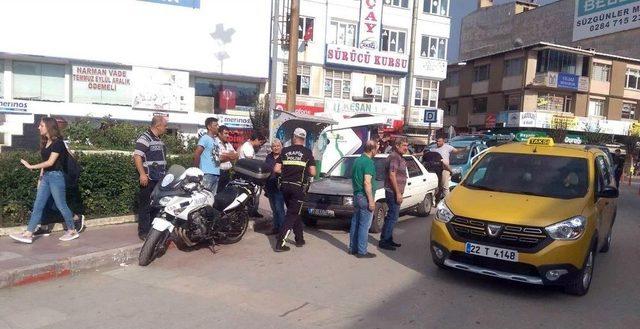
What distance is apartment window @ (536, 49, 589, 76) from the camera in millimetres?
41219

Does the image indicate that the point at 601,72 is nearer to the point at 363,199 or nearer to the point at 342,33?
the point at 342,33

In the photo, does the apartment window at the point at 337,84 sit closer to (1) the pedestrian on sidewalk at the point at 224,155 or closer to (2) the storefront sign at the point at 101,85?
(2) the storefront sign at the point at 101,85

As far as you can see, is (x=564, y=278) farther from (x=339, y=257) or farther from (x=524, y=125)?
(x=524, y=125)

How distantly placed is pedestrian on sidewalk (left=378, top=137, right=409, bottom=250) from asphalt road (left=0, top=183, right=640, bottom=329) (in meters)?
0.54

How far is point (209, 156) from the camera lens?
322 inches

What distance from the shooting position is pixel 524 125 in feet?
133

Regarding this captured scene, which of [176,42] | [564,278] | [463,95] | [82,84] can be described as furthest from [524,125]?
[564,278]

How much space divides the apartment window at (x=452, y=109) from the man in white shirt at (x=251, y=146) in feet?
137

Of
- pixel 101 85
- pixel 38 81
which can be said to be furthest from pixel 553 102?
pixel 38 81

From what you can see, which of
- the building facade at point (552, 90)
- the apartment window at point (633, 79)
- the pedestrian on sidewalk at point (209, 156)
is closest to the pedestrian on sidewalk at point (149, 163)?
the pedestrian on sidewalk at point (209, 156)

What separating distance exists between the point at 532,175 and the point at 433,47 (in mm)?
28935

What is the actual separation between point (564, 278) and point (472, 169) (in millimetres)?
2074

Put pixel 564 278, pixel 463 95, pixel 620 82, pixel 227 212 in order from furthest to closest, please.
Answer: pixel 463 95 < pixel 620 82 < pixel 227 212 < pixel 564 278

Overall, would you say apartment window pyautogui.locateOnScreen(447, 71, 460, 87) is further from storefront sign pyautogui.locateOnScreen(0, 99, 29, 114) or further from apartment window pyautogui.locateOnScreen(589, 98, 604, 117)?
storefront sign pyautogui.locateOnScreen(0, 99, 29, 114)
